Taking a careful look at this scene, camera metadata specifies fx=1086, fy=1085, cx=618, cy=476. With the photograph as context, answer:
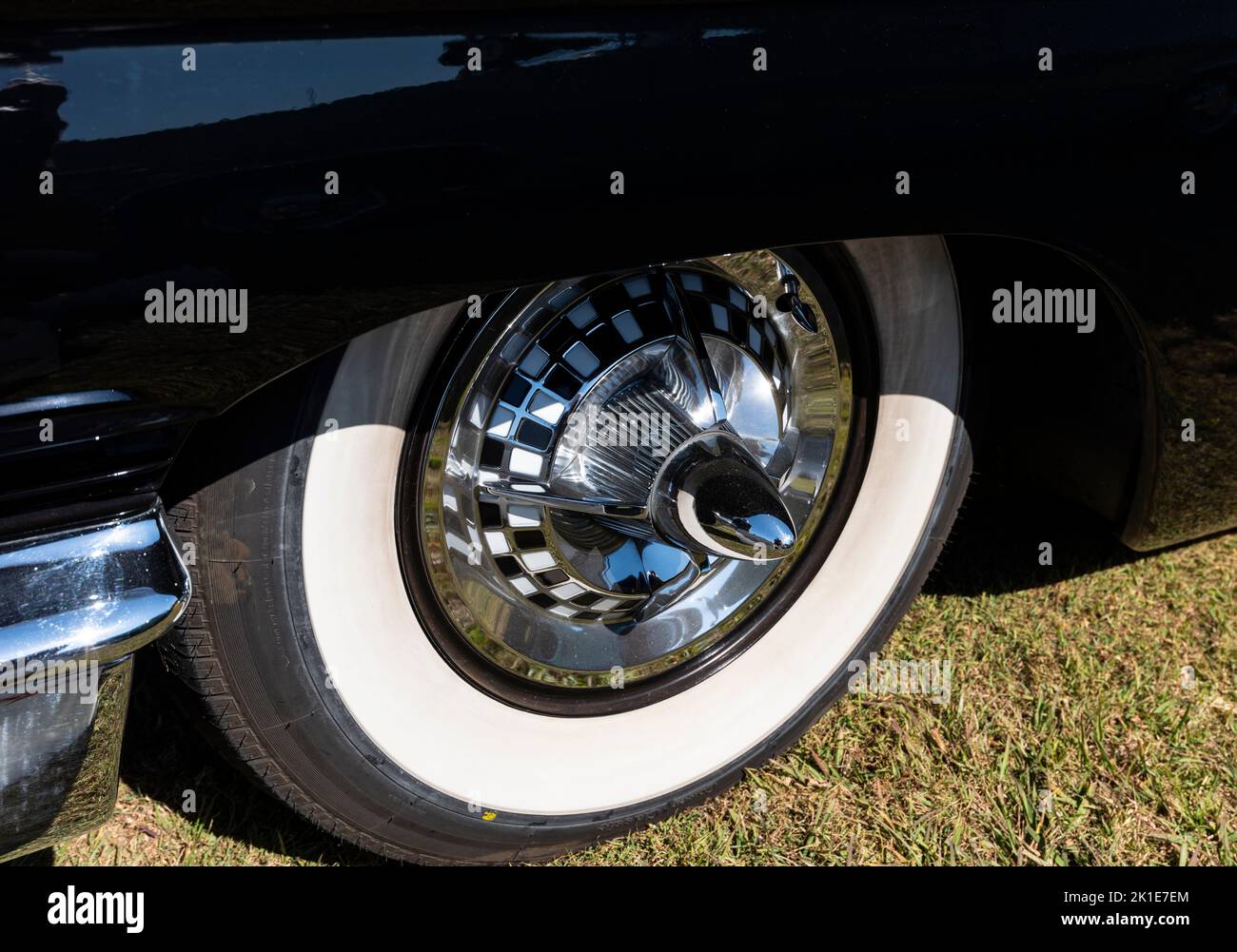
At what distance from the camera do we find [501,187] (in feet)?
3.60

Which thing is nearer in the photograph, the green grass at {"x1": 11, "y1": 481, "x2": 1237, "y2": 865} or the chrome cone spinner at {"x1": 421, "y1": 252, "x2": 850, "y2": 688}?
the chrome cone spinner at {"x1": 421, "y1": 252, "x2": 850, "y2": 688}

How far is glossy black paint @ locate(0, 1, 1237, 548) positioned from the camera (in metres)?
0.97

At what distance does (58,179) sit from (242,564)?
53cm

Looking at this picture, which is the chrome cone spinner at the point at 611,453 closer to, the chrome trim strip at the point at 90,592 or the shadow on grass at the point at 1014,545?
the chrome trim strip at the point at 90,592

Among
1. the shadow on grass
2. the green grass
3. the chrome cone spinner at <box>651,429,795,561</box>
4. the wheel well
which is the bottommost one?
the green grass

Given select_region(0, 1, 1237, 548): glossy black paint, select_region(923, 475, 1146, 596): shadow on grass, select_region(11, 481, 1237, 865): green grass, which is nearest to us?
select_region(0, 1, 1237, 548): glossy black paint

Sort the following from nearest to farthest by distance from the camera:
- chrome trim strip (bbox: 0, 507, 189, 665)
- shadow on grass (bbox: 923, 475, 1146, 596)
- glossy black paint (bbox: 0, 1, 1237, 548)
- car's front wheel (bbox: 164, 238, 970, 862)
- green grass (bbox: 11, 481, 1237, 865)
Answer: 1. glossy black paint (bbox: 0, 1, 1237, 548)
2. chrome trim strip (bbox: 0, 507, 189, 665)
3. car's front wheel (bbox: 164, 238, 970, 862)
4. green grass (bbox: 11, 481, 1237, 865)
5. shadow on grass (bbox: 923, 475, 1146, 596)

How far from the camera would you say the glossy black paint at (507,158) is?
3.18 ft

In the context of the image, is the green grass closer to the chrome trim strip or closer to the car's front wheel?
the car's front wheel

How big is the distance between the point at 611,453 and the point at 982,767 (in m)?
0.97

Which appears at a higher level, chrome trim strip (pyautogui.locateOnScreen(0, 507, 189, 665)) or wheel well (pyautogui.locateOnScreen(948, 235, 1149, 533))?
wheel well (pyautogui.locateOnScreen(948, 235, 1149, 533))

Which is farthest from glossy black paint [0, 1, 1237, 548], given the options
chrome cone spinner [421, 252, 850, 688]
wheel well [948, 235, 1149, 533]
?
chrome cone spinner [421, 252, 850, 688]

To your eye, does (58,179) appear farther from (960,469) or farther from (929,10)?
(960,469)

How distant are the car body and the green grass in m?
0.56
